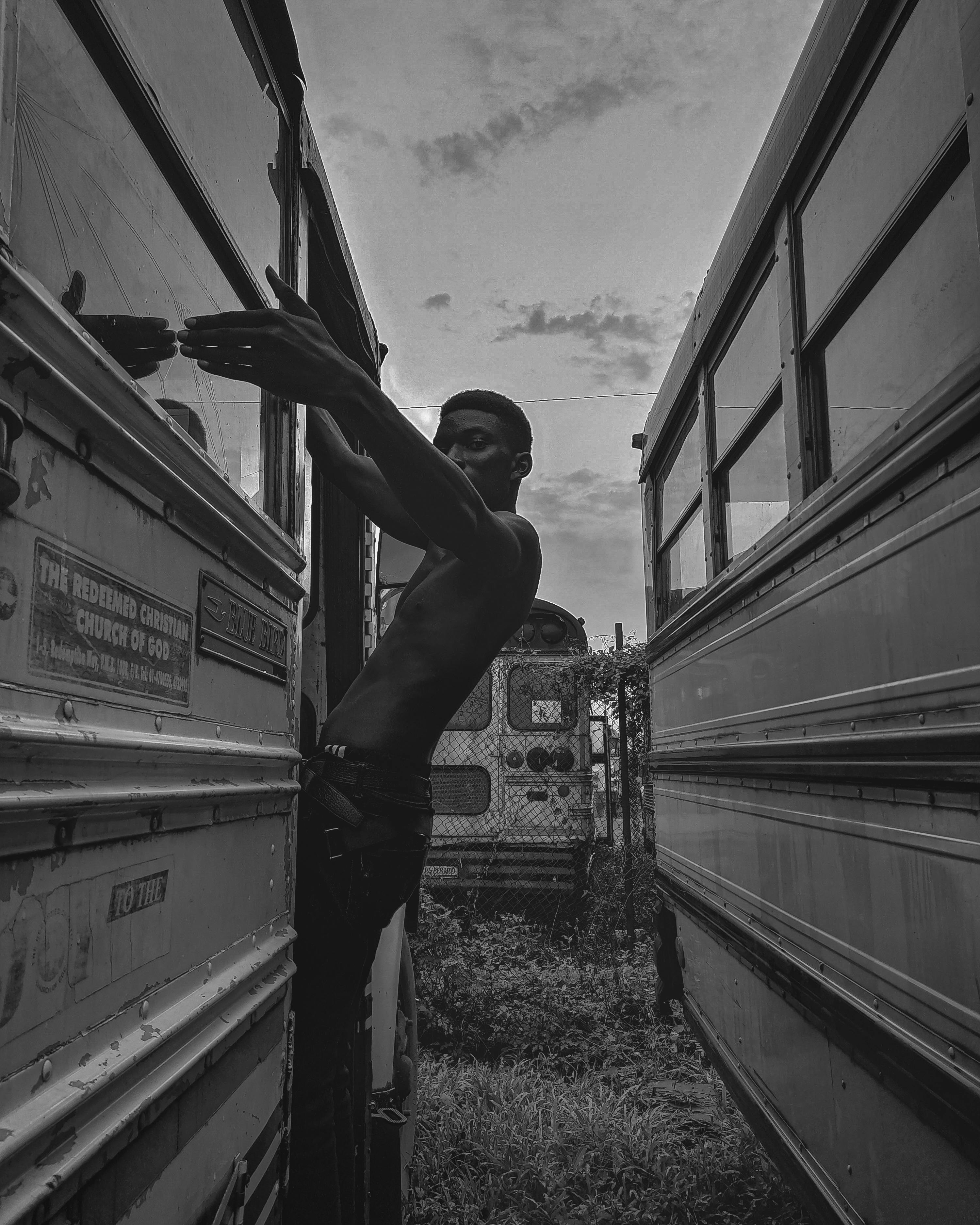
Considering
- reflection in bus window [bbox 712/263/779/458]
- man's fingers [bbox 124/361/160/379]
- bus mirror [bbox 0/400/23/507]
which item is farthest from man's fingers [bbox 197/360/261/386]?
reflection in bus window [bbox 712/263/779/458]

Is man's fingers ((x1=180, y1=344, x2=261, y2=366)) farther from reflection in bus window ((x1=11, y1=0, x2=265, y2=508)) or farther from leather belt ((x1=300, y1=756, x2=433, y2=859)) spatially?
leather belt ((x1=300, y1=756, x2=433, y2=859))

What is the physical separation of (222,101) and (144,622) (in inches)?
38.6

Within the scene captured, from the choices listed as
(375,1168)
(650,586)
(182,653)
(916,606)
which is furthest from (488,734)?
(182,653)

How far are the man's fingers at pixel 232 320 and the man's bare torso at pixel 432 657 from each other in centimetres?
87

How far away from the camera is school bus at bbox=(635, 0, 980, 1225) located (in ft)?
6.40

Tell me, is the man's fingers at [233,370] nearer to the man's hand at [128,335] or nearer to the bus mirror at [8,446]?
the man's hand at [128,335]

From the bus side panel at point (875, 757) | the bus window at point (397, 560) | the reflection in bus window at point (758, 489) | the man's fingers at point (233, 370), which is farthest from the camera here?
the bus window at point (397, 560)

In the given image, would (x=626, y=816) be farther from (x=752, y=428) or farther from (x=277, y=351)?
(x=277, y=351)

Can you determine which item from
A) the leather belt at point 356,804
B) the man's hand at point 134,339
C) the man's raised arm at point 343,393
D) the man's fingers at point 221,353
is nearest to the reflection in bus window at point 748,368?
the man's raised arm at point 343,393

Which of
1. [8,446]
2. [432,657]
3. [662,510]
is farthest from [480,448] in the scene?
[662,510]

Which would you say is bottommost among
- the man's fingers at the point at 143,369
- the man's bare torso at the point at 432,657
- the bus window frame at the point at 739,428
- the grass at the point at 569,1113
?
the grass at the point at 569,1113

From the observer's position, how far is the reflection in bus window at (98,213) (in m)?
1.09

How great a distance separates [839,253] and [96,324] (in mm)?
2095

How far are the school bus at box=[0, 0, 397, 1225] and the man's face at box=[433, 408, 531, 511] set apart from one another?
1.57 feet
